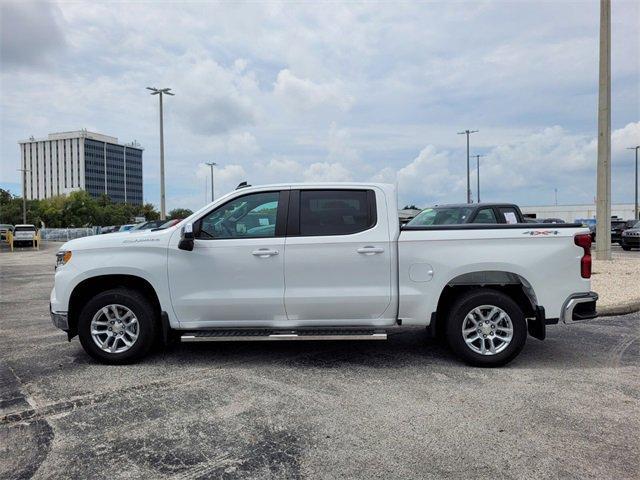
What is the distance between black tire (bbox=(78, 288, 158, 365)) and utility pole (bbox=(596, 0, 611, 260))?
14.1 m

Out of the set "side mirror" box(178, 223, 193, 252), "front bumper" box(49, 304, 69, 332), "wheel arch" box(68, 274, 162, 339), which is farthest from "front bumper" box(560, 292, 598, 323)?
"front bumper" box(49, 304, 69, 332)

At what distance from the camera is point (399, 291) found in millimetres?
5508

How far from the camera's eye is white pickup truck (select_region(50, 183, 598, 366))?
5457mm

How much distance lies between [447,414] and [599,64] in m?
14.9

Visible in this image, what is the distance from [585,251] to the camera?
546cm

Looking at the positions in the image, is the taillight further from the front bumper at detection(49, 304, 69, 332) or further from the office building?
the office building

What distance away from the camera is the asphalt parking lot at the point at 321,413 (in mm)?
3477

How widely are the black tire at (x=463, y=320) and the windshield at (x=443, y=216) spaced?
5.54 m

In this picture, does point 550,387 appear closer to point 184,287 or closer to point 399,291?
point 399,291

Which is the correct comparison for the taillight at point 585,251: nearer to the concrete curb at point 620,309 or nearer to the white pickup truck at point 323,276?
the white pickup truck at point 323,276

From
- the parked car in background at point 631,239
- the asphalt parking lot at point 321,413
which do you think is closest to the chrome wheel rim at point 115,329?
the asphalt parking lot at point 321,413

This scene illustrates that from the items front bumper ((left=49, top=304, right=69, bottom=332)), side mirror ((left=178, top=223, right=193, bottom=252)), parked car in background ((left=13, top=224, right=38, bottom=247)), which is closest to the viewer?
side mirror ((left=178, top=223, right=193, bottom=252))

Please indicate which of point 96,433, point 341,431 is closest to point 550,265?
point 341,431

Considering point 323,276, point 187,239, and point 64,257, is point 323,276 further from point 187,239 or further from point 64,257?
point 64,257
